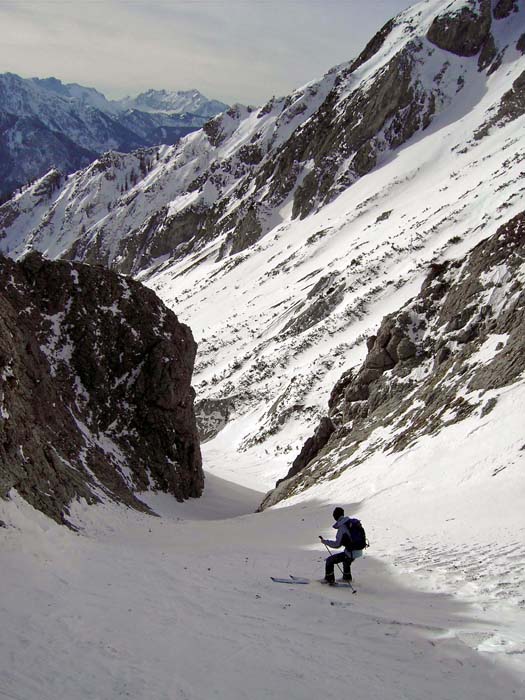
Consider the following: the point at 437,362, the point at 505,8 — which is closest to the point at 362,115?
the point at 505,8

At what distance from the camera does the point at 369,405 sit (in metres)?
26.9

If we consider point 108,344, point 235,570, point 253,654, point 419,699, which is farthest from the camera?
point 108,344

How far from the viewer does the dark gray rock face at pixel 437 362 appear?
19781 millimetres

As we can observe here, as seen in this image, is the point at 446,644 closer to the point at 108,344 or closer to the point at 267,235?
the point at 108,344

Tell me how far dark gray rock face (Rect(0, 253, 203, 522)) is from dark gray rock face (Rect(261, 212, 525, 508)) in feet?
20.5

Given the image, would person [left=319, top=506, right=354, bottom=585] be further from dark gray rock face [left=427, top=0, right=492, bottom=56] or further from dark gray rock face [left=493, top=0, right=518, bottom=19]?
dark gray rock face [left=493, top=0, right=518, bottom=19]

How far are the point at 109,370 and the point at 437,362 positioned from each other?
1603 cm

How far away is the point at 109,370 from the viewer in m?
28.6

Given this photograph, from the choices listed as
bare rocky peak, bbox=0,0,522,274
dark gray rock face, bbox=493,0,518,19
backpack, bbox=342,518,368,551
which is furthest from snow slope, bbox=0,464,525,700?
dark gray rock face, bbox=493,0,518,19

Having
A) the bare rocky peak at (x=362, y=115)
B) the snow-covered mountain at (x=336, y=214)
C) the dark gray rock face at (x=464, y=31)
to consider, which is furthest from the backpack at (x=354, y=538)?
the dark gray rock face at (x=464, y=31)

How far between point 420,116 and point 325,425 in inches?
3098

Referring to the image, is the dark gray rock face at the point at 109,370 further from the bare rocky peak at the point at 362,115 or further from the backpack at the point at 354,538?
the bare rocky peak at the point at 362,115

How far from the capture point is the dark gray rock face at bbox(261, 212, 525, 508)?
19781mm

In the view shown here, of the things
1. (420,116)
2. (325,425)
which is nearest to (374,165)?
(420,116)
